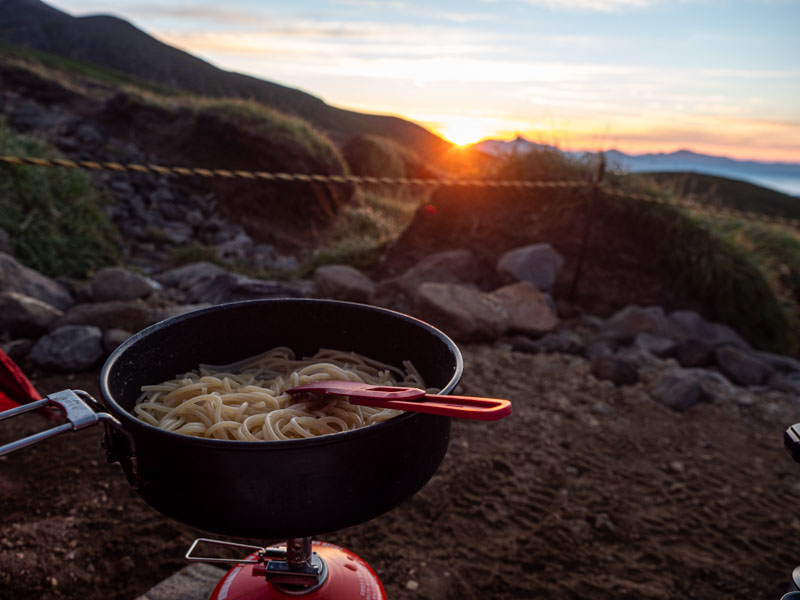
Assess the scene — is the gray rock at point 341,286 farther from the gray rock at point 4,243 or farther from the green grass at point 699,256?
the gray rock at point 4,243

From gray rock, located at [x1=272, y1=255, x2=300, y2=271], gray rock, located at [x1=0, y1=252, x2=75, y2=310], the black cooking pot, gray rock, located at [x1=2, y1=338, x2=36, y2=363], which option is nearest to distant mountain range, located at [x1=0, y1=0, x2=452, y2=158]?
gray rock, located at [x1=272, y1=255, x2=300, y2=271]

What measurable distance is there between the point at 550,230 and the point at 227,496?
7009mm

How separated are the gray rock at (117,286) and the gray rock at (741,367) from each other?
6216 millimetres

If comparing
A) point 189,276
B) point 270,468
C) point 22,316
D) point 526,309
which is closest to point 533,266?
point 526,309

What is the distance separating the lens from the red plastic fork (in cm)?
139

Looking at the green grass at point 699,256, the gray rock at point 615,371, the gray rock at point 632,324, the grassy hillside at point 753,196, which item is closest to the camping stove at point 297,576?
the gray rock at point 615,371

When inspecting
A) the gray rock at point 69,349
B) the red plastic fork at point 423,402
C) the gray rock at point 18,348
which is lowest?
the gray rock at point 18,348

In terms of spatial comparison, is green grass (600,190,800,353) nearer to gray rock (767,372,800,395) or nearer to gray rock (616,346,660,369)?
gray rock (767,372,800,395)

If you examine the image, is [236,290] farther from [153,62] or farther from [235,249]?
[153,62]

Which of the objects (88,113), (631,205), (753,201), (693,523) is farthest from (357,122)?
(693,523)

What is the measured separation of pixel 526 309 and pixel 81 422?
5554 mm

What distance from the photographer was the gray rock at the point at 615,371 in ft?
17.9

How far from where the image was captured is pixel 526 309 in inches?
254

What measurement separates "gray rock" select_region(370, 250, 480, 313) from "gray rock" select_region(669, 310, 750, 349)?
2.48 m
